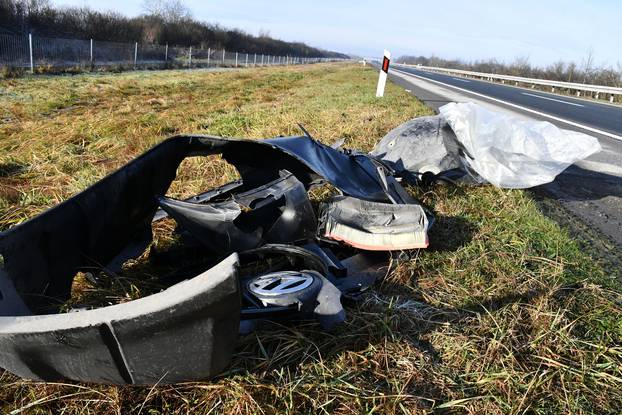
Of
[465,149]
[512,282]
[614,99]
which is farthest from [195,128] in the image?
[614,99]

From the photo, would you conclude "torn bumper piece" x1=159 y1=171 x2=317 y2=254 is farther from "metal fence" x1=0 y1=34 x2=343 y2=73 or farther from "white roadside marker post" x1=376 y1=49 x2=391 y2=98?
"metal fence" x1=0 y1=34 x2=343 y2=73

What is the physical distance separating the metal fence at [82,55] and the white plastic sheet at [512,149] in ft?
68.0

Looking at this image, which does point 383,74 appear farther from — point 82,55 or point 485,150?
point 82,55

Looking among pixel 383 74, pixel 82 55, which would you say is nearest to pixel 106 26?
pixel 82 55

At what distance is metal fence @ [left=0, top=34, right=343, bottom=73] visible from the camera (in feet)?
66.6

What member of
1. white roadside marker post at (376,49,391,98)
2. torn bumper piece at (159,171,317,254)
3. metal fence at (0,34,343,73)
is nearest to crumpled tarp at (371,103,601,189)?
torn bumper piece at (159,171,317,254)

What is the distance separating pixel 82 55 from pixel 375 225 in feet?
93.3

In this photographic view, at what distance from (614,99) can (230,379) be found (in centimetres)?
2544

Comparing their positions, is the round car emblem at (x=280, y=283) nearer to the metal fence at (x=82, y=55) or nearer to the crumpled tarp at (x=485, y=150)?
the crumpled tarp at (x=485, y=150)

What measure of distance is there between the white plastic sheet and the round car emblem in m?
2.71

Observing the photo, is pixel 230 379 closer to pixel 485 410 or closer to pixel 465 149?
pixel 485 410

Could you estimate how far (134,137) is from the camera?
6016 millimetres

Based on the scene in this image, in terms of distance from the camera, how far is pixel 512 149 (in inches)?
169

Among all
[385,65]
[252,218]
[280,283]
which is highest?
[385,65]
